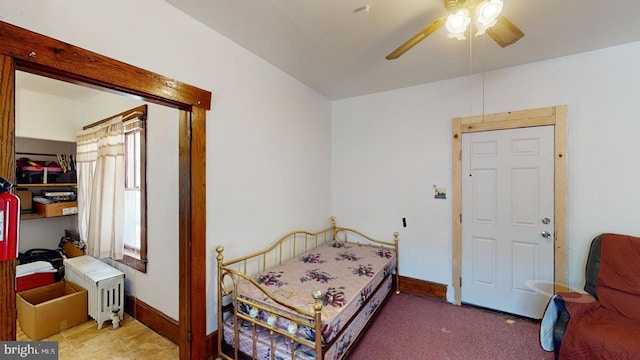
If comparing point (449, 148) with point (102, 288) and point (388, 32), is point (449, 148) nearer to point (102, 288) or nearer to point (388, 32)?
point (388, 32)

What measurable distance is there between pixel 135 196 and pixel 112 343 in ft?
4.37

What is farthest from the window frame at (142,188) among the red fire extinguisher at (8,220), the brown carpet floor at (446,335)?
the brown carpet floor at (446,335)

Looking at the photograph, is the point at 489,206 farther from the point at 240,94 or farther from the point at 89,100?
the point at 89,100

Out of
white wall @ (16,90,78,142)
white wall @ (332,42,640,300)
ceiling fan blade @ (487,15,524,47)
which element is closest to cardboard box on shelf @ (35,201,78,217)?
white wall @ (16,90,78,142)

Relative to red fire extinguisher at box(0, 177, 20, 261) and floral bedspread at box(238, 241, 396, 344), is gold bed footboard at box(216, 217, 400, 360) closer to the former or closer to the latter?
floral bedspread at box(238, 241, 396, 344)

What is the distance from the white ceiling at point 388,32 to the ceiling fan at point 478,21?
28 cm

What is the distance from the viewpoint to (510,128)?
8.65ft

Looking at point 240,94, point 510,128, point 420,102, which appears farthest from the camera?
point 420,102

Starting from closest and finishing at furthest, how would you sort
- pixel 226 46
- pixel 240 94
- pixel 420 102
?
pixel 226 46 → pixel 240 94 → pixel 420 102

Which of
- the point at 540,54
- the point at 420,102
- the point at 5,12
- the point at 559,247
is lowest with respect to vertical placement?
the point at 559,247

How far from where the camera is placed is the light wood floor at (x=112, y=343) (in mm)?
2070

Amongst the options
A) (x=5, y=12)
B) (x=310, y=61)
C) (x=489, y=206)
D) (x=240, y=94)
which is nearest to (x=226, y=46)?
(x=240, y=94)

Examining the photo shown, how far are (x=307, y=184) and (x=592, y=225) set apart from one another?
2.84 metres

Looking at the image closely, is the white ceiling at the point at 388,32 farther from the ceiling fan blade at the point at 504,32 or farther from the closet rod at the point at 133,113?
the closet rod at the point at 133,113
